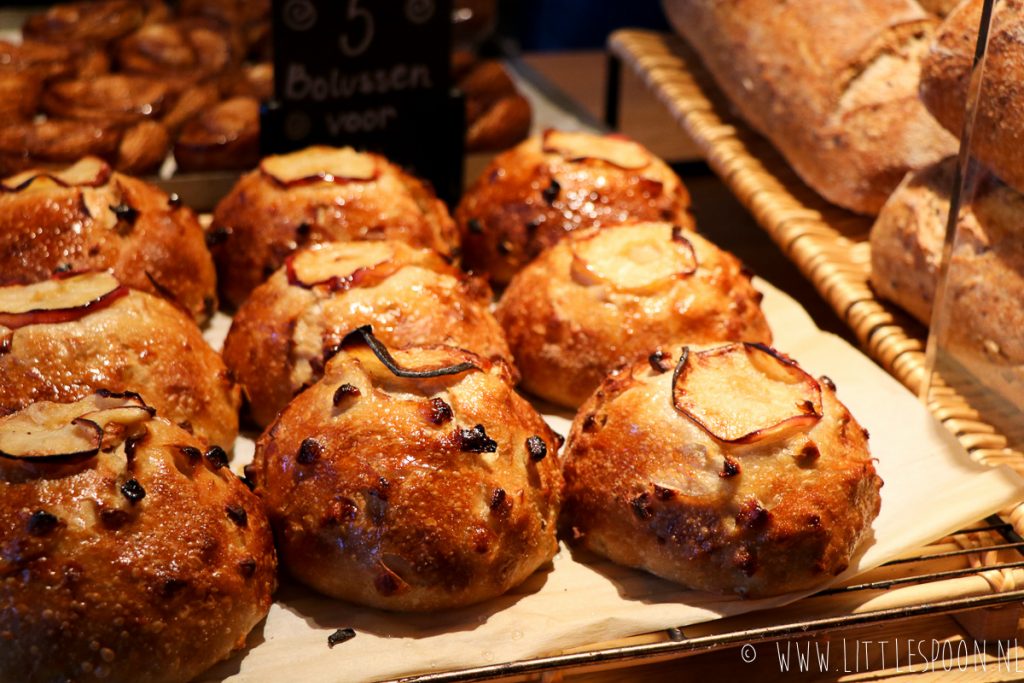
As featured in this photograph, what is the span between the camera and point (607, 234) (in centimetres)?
263

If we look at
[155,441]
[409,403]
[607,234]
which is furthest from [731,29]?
[155,441]

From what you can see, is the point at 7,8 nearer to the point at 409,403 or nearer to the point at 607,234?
the point at 607,234

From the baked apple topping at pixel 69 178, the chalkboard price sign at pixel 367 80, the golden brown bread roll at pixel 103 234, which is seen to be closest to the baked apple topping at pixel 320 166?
the chalkboard price sign at pixel 367 80

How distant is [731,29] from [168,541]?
2774 mm

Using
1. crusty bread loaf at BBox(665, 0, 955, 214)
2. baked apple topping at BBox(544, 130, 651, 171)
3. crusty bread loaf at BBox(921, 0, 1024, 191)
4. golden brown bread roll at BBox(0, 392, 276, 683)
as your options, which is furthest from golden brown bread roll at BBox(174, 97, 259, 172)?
crusty bread loaf at BBox(921, 0, 1024, 191)

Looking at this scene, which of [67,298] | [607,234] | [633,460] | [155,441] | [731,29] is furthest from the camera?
[731,29]

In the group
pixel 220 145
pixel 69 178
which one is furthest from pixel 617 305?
pixel 220 145

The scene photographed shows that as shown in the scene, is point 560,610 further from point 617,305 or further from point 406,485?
point 617,305

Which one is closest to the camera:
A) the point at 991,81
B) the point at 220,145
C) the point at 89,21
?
the point at 991,81

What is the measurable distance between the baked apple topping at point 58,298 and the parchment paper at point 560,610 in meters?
0.46

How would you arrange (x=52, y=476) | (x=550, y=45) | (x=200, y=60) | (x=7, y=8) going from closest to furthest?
(x=52, y=476) → (x=200, y=60) → (x=7, y=8) → (x=550, y=45)

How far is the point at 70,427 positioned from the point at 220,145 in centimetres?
188

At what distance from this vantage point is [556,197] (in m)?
2.92

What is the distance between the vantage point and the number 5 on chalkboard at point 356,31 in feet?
9.66
